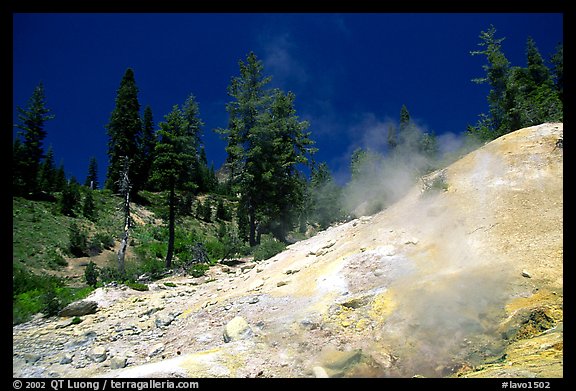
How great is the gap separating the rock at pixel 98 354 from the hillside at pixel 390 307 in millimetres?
57

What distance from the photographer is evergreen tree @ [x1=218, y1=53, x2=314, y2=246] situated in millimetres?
29734

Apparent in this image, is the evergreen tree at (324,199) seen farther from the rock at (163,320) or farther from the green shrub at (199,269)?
the rock at (163,320)

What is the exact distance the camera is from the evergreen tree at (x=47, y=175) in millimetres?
44750

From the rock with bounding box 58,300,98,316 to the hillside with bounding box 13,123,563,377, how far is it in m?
0.53

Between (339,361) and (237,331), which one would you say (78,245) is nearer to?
(237,331)

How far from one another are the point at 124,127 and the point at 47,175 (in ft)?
43.7

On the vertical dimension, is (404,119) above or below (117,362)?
above

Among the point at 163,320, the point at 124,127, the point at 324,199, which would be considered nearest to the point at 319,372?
the point at 163,320

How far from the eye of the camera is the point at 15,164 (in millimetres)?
40094

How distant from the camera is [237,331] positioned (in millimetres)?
9688

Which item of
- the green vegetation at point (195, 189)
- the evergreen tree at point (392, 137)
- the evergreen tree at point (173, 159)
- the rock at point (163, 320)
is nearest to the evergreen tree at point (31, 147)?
the green vegetation at point (195, 189)
